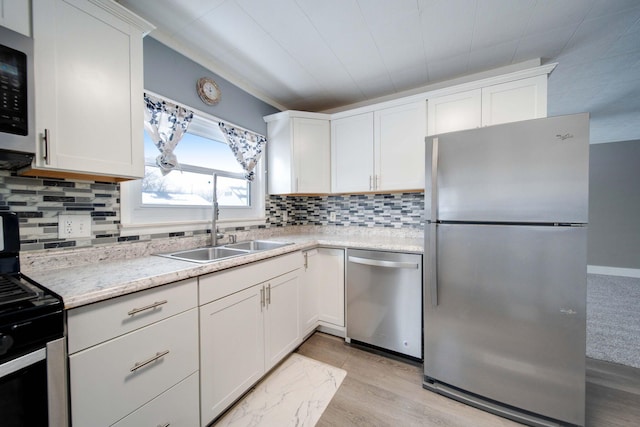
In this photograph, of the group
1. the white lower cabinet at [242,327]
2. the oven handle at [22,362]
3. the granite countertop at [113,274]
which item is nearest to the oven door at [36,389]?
the oven handle at [22,362]

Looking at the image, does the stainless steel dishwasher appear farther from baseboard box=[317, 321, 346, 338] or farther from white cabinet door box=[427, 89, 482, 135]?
white cabinet door box=[427, 89, 482, 135]

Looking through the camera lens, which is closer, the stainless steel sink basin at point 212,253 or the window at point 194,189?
the window at point 194,189

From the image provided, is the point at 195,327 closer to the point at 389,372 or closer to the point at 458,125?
the point at 389,372

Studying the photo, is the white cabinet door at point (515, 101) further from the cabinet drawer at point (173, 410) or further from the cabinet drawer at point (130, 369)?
the cabinet drawer at point (173, 410)

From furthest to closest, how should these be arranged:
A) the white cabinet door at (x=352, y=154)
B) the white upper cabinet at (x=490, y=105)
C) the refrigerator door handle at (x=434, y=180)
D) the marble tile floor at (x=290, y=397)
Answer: the white cabinet door at (x=352, y=154), the white upper cabinet at (x=490, y=105), the refrigerator door handle at (x=434, y=180), the marble tile floor at (x=290, y=397)

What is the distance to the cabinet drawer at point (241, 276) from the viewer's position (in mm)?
1194

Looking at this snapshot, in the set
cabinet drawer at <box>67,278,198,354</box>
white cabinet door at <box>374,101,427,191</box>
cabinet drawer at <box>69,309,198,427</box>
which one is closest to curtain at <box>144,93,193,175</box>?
cabinet drawer at <box>67,278,198,354</box>

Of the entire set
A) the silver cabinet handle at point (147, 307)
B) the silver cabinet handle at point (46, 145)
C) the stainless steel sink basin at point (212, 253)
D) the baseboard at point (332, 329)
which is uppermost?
the silver cabinet handle at point (46, 145)

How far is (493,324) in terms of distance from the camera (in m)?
1.36

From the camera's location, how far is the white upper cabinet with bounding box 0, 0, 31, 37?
33.6 inches

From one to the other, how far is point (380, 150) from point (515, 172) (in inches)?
44.2

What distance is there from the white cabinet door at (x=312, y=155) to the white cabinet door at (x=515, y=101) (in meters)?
1.39

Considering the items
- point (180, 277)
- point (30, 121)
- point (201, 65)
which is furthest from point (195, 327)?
point (201, 65)

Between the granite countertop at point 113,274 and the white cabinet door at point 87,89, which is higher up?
the white cabinet door at point 87,89
